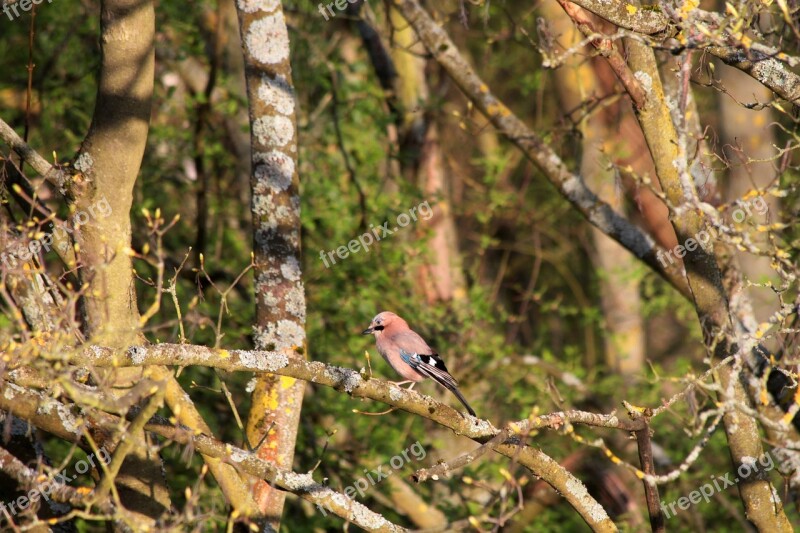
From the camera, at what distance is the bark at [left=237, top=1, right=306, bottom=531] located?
5.14m

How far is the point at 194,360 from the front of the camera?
3848mm

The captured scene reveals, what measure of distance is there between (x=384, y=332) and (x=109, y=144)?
2734mm

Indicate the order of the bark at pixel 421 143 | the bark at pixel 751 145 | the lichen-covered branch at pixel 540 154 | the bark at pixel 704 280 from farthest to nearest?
the bark at pixel 421 143
the bark at pixel 751 145
the lichen-covered branch at pixel 540 154
the bark at pixel 704 280

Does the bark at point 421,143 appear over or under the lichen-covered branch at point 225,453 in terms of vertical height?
over

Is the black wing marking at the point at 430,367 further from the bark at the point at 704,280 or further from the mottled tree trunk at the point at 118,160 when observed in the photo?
the mottled tree trunk at the point at 118,160

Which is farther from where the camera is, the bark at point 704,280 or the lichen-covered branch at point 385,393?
the bark at point 704,280

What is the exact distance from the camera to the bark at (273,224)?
5.14 metres

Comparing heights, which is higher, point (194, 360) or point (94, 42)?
point (94, 42)

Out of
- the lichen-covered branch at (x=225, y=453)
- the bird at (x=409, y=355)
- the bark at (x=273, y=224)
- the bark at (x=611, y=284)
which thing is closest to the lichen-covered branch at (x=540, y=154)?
the bird at (x=409, y=355)

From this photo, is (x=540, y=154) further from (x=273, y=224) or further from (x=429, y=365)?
(x=273, y=224)

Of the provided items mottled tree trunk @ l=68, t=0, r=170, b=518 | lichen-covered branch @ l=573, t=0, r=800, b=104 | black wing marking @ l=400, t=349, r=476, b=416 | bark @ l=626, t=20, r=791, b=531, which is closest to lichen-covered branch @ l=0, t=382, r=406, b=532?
mottled tree trunk @ l=68, t=0, r=170, b=518

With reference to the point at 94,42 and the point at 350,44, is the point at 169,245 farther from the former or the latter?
the point at 350,44

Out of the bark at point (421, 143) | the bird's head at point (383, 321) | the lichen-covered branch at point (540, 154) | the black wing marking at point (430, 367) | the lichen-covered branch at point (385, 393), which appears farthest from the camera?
the bark at point (421, 143)

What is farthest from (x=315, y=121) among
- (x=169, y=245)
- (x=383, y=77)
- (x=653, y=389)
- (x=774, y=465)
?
(x=774, y=465)
